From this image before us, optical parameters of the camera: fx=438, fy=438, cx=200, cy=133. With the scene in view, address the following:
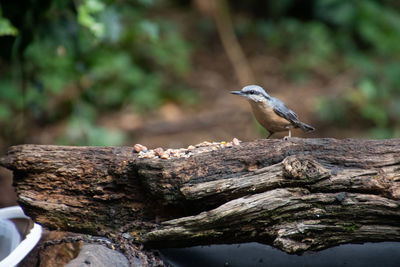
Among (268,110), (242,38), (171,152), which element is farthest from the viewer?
(242,38)

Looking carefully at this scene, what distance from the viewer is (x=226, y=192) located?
7.86 feet

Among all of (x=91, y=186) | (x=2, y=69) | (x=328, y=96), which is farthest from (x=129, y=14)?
(x=91, y=186)

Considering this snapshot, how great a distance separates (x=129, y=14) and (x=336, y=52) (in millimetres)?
4071

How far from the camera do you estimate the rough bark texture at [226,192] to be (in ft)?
7.65

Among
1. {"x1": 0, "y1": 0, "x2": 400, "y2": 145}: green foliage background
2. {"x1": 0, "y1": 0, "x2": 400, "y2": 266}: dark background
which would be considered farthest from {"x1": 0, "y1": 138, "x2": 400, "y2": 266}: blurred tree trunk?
{"x1": 0, "y1": 0, "x2": 400, "y2": 266}: dark background

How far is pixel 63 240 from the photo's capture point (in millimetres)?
2523

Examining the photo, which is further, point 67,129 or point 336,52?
point 336,52

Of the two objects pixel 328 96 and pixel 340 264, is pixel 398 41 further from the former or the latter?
pixel 340 264

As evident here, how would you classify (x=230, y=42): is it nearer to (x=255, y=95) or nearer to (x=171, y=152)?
(x=255, y=95)

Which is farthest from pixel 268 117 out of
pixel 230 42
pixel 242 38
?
pixel 242 38

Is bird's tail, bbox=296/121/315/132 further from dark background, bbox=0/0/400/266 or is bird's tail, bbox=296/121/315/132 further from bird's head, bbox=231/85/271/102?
dark background, bbox=0/0/400/266

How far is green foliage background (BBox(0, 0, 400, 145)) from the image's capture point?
634 cm

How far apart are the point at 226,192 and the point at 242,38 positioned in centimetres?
742

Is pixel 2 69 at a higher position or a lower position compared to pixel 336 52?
lower
